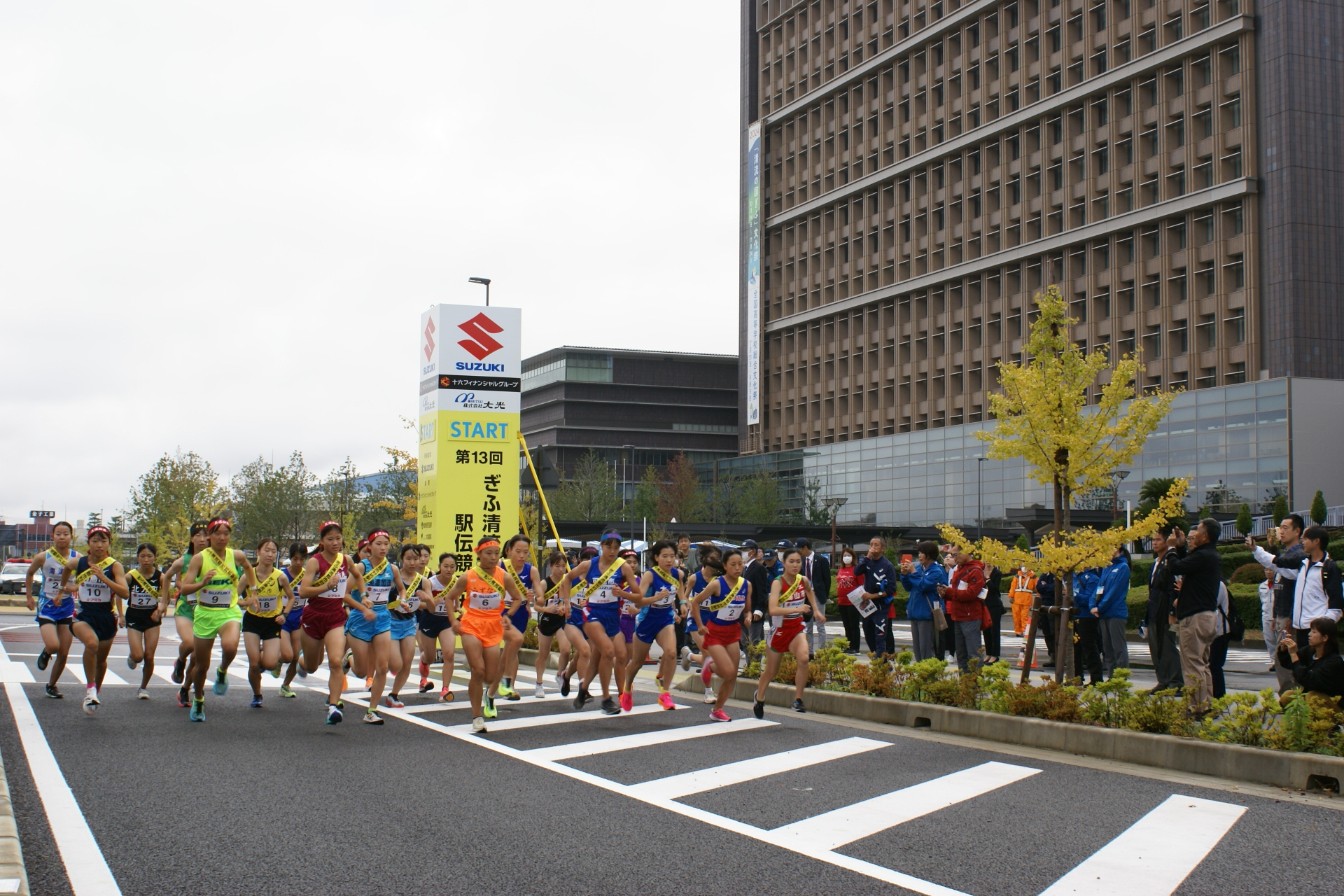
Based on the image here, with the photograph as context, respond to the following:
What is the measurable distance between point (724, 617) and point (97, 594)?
6758mm

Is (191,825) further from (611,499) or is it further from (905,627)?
(611,499)

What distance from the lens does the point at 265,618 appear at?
1288 cm

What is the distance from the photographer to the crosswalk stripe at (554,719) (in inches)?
445

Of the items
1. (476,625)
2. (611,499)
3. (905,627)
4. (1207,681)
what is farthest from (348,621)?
(611,499)

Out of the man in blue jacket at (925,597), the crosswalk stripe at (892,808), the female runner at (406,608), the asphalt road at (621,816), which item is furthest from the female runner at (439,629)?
the crosswalk stripe at (892,808)

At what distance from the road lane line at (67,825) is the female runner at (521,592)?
4524mm

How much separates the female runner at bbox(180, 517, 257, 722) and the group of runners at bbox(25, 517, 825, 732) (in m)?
0.02

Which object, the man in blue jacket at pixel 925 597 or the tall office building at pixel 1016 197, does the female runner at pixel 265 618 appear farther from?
the tall office building at pixel 1016 197

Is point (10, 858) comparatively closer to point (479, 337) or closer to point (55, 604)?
point (55, 604)

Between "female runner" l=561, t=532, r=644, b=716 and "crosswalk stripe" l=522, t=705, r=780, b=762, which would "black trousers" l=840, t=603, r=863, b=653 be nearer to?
"female runner" l=561, t=532, r=644, b=716

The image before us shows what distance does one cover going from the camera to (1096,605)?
46.6 feet

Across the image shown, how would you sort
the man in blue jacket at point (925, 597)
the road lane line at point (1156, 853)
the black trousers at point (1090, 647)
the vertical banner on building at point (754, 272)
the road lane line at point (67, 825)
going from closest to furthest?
the road lane line at point (67, 825)
the road lane line at point (1156, 853)
the black trousers at point (1090, 647)
the man in blue jacket at point (925, 597)
the vertical banner on building at point (754, 272)

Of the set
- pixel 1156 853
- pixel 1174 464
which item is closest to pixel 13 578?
pixel 1156 853

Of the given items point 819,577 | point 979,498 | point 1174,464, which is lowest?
point 819,577
